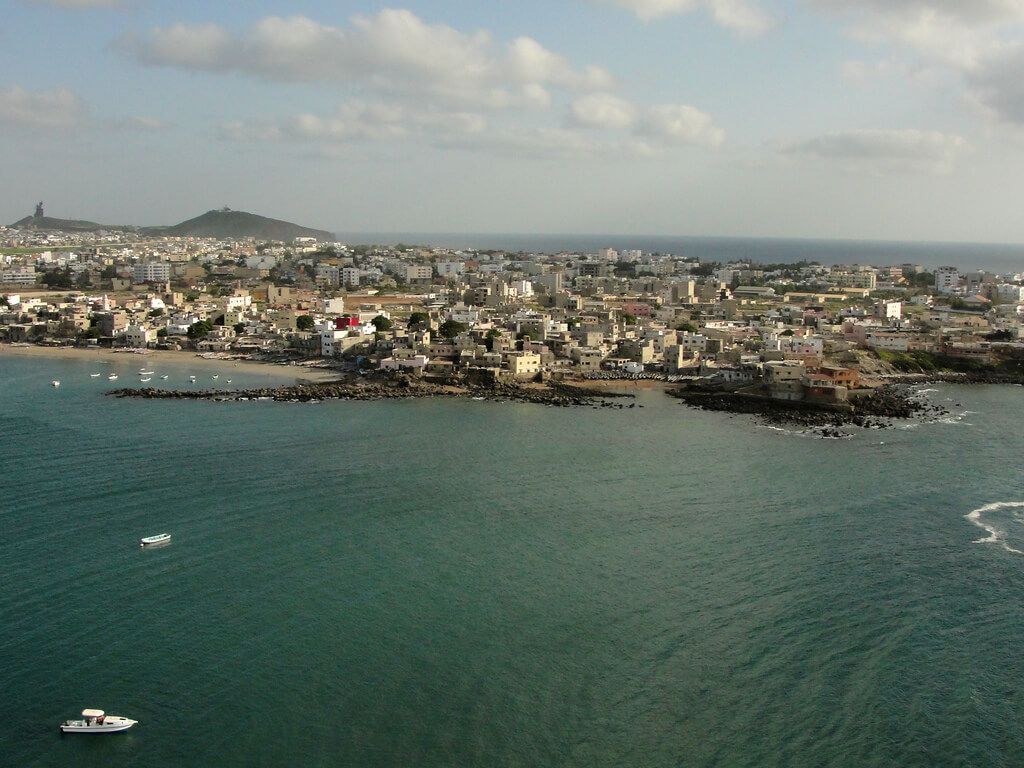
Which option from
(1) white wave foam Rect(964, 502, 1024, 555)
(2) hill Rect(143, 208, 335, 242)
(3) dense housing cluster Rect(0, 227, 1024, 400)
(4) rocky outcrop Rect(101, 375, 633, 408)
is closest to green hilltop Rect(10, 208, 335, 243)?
(2) hill Rect(143, 208, 335, 242)

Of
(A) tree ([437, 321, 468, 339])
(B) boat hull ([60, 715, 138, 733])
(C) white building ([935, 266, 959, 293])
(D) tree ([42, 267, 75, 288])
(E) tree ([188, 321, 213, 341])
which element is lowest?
(B) boat hull ([60, 715, 138, 733])

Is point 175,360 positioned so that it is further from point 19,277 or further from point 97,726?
point 19,277

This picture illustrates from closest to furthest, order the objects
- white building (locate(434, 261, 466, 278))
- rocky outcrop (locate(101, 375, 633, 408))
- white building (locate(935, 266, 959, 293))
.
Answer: rocky outcrop (locate(101, 375, 633, 408)) → white building (locate(935, 266, 959, 293)) → white building (locate(434, 261, 466, 278))

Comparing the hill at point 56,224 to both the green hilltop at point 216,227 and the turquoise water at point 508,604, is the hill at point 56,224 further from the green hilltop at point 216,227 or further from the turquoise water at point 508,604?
the turquoise water at point 508,604

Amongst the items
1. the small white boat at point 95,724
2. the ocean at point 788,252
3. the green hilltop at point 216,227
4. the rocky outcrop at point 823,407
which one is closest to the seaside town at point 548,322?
the rocky outcrop at point 823,407

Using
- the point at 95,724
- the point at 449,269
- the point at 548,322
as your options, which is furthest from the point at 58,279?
the point at 95,724

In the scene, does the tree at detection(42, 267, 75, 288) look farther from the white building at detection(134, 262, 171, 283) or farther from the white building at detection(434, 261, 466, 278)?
→ the white building at detection(434, 261, 466, 278)

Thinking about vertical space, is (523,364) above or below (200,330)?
below
